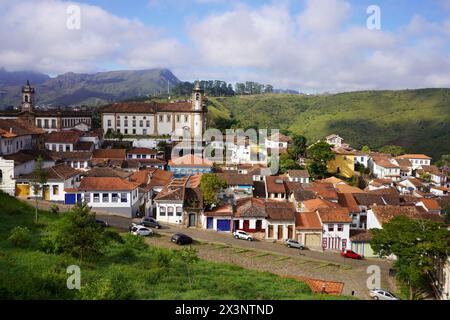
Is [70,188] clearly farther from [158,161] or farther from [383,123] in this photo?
[383,123]

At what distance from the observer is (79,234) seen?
54.6ft

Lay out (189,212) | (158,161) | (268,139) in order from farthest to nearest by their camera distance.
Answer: (268,139)
(158,161)
(189,212)

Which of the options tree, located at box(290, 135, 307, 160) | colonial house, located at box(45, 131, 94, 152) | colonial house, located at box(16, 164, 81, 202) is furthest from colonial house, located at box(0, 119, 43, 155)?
tree, located at box(290, 135, 307, 160)

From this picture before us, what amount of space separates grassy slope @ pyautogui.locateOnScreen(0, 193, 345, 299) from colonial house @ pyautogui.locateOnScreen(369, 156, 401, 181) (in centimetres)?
4520

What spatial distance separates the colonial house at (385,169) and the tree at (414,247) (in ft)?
122

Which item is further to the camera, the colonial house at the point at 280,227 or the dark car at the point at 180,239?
the colonial house at the point at 280,227

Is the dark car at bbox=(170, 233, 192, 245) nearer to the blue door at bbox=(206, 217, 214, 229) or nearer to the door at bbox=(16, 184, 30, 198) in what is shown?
the blue door at bbox=(206, 217, 214, 229)

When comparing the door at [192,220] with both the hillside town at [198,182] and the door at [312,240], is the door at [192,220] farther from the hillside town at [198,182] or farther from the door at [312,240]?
the door at [312,240]

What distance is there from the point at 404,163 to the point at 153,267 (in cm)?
5712

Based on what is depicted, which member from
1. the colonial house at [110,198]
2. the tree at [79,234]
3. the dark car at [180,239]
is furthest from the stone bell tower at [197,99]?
the tree at [79,234]

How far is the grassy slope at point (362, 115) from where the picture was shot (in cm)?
9425

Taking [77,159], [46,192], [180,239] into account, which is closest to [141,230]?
[180,239]

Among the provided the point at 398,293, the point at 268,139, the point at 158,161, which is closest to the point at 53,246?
the point at 398,293

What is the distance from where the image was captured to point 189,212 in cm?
3023
